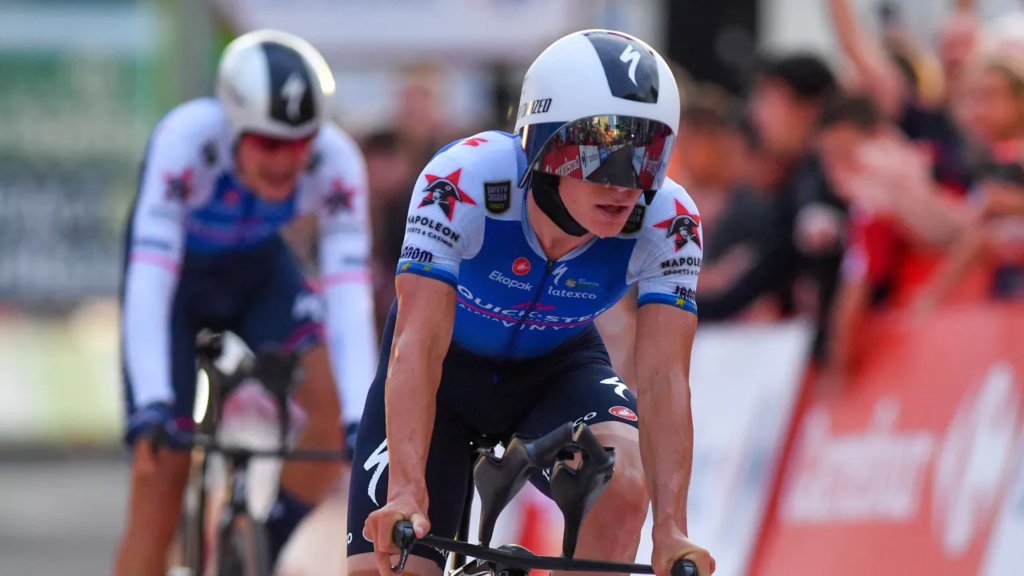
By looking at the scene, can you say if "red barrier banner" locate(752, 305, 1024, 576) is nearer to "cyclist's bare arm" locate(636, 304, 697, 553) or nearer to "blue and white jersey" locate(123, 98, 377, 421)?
"blue and white jersey" locate(123, 98, 377, 421)

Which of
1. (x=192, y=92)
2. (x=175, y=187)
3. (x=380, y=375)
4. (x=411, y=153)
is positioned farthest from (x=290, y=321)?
(x=192, y=92)

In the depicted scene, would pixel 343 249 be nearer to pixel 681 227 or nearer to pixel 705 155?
pixel 681 227

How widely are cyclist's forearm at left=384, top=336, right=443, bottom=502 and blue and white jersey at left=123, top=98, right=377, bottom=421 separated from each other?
1982mm

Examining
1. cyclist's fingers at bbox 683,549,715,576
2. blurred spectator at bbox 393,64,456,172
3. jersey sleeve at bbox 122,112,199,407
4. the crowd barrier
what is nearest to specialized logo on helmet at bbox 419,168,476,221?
cyclist's fingers at bbox 683,549,715,576

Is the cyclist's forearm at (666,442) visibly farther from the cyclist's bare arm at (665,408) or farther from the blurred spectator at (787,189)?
the blurred spectator at (787,189)

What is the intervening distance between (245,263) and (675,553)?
3.39 meters

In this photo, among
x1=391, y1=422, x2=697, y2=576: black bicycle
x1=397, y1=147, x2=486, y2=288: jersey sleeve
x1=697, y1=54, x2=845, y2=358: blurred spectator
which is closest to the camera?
x1=391, y1=422, x2=697, y2=576: black bicycle

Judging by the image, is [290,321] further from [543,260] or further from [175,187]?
[543,260]

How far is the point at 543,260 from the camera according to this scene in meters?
4.40

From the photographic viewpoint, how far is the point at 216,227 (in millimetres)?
6801

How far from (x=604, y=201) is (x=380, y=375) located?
2.84 feet

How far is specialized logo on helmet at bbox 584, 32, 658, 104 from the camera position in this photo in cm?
409

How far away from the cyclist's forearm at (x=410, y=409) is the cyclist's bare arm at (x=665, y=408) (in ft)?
1.78

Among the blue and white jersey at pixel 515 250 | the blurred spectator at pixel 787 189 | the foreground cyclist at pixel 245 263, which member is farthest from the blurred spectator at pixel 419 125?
the blue and white jersey at pixel 515 250
